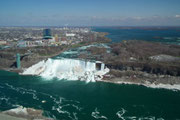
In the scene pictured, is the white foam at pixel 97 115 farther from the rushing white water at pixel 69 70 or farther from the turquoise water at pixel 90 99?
the rushing white water at pixel 69 70

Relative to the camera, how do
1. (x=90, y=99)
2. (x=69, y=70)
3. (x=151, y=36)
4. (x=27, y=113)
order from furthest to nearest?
(x=151, y=36) < (x=69, y=70) < (x=90, y=99) < (x=27, y=113)

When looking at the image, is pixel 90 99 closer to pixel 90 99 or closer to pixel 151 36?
pixel 90 99

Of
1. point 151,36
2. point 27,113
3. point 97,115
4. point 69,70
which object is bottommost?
point 97,115

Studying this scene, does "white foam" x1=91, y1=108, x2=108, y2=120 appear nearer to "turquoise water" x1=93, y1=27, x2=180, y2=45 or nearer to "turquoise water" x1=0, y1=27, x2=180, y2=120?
"turquoise water" x1=0, y1=27, x2=180, y2=120

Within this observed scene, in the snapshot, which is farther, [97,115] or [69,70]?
[69,70]

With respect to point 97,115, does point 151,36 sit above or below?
above

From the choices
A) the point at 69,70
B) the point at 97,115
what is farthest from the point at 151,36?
the point at 97,115

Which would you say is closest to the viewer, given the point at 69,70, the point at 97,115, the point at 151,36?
the point at 97,115
